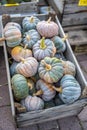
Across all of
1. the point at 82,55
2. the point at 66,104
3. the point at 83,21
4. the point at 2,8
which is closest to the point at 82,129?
the point at 66,104

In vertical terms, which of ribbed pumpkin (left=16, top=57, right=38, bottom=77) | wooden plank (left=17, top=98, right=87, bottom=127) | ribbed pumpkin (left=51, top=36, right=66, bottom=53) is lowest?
wooden plank (left=17, top=98, right=87, bottom=127)

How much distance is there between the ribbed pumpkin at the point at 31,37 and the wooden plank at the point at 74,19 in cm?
53

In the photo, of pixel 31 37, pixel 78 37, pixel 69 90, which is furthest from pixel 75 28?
pixel 69 90

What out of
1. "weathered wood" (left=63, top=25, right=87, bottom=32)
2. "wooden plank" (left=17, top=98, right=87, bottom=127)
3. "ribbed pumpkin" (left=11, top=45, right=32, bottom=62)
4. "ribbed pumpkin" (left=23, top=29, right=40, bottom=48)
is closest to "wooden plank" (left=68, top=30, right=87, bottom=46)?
"weathered wood" (left=63, top=25, right=87, bottom=32)

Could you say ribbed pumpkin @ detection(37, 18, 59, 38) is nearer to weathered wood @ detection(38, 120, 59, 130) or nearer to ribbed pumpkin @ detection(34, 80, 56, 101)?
ribbed pumpkin @ detection(34, 80, 56, 101)

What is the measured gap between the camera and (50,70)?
135 cm

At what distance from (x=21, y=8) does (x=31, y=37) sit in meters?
0.52

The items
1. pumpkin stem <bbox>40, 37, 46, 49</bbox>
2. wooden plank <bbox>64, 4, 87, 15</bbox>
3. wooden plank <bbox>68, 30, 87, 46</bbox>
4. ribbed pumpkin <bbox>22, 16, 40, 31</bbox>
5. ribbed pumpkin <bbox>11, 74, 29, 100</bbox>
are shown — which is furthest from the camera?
wooden plank <bbox>68, 30, 87, 46</bbox>

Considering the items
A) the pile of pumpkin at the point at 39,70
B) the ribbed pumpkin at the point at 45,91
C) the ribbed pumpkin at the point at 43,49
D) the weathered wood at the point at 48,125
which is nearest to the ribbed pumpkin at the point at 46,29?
the pile of pumpkin at the point at 39,70

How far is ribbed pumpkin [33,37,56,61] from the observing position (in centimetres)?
146

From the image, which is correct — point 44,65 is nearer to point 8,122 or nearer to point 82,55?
point 8,122

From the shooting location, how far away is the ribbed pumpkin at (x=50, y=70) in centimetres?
134

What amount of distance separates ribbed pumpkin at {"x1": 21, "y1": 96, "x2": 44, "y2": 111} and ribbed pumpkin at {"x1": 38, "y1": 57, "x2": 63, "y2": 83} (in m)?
0.15

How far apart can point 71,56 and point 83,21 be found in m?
0.65
